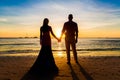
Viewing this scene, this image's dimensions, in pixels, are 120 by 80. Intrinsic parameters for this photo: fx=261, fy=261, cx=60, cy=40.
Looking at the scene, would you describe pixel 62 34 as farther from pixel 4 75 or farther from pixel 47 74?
pixel 4 75

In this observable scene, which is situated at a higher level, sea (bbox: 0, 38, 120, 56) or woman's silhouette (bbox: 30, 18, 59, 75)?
woman's silhouette (bbox: 30, 18, 59, 75)

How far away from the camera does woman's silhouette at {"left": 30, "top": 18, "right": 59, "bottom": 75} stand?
11.1 meters

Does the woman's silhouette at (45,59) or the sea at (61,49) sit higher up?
the woman's silhouette at (45,59)

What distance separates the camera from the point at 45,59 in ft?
37.3

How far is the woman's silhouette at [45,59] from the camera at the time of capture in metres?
11.1

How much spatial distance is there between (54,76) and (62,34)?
13.3ft

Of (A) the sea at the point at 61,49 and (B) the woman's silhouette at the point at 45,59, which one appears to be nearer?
(B) the woman's silhouette at the point at 45,59

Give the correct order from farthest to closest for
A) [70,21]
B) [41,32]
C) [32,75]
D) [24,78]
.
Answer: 1. [70,21]
2. [41,32]
3. [32,75]
4. [24,78]

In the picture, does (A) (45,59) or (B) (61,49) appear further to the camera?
(B) (61,49)

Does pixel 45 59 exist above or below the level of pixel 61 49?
above

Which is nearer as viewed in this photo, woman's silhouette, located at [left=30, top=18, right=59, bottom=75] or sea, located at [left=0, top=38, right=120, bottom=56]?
woman's silhouette, located at [left=30, top=18, right=59, bottom=75]

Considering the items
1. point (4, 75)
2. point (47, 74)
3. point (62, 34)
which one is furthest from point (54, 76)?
point (62, 34)

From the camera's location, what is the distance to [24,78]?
9922 mm

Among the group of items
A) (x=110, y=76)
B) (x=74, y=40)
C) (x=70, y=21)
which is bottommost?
(x=110, y=76)
